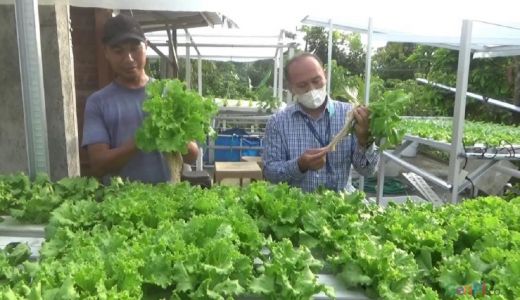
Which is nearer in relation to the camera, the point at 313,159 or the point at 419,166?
the point at 313,159

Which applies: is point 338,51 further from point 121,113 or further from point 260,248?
point 260,248

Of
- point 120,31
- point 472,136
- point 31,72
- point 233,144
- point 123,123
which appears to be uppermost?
point 120,31

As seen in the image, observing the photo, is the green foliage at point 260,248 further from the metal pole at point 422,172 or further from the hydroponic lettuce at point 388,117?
the metal pole at point 422,172

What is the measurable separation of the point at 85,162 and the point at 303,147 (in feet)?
10.6

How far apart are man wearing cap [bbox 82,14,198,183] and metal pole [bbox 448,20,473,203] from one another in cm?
322

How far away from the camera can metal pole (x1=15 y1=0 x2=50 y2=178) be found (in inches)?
90.1

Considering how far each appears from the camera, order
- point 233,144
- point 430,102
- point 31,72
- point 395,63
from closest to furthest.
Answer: point 31,72, point 233,144, point 430,102, point 395,63

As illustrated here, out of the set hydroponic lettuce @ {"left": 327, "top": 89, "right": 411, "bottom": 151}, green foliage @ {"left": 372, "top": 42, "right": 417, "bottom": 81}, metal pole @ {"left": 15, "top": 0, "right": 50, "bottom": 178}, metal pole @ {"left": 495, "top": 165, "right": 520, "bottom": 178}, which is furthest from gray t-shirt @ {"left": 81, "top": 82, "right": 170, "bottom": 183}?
green foliage @ {"left": 372, "top": 42, "right": 417, "bottom": 81}

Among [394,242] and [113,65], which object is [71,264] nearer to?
[394,242]

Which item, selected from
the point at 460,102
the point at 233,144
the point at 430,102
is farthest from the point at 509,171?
the point at 430,102

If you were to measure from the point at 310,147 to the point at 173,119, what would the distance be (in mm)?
1144

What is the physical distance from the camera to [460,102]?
4984 mm

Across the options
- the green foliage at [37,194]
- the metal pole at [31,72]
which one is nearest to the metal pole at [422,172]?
the green foliage at [37,194]

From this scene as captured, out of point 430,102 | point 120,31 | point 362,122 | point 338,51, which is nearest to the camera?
point 362,122
